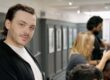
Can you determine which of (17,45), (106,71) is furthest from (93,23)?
(17,45)

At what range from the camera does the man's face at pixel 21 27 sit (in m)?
1.43

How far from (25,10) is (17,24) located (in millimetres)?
97

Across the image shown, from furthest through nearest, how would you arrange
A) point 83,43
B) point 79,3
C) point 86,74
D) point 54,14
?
point 54,14 → point 79,3 → point 83,43 → point 86,74

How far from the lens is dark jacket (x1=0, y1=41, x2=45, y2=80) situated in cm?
136

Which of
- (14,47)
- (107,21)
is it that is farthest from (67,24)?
(14,47)

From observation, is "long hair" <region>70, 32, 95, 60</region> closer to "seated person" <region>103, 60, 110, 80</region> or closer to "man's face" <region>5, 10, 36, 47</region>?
"seated person" <region>103, 60, 110, 80</region>

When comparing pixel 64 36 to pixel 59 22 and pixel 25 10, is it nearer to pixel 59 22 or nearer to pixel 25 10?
pixel 59 22

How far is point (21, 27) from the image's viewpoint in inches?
56.2

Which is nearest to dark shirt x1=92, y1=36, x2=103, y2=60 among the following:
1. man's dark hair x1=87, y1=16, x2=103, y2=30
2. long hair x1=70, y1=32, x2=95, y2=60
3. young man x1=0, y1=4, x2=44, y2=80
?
man's dark hair x1=87, y1=16, x2=103, y2=30

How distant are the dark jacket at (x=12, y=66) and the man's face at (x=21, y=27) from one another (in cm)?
8

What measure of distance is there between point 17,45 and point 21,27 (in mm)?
136

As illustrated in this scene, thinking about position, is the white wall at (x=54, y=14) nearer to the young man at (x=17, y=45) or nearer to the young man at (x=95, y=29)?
the young man at (x=95, y=29)

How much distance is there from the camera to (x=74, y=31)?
1100 centimetres

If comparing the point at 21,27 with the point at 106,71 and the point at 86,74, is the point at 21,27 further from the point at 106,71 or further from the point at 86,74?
the point at 106,71
